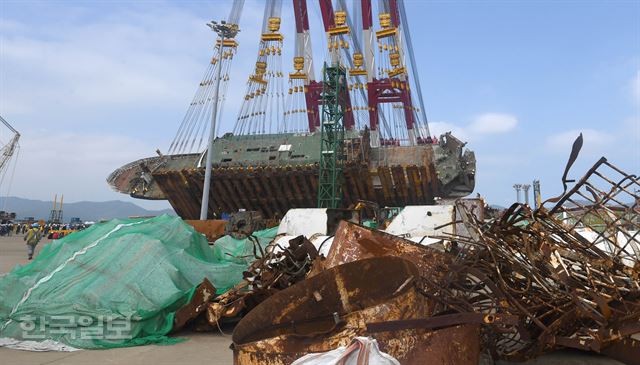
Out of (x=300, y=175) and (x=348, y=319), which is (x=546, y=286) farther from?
(x=300, y=175)

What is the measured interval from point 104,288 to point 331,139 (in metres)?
22.8

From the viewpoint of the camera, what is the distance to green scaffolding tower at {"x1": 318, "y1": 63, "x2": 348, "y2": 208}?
2712 centimetres

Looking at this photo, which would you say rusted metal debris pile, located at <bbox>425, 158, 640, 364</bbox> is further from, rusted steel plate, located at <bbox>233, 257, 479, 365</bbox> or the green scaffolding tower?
the green scaffolding tower

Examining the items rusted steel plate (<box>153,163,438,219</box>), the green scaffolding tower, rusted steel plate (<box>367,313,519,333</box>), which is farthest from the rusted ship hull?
rusted steel plate (<box>367,313,519,333</box>)

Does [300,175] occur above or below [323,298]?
above

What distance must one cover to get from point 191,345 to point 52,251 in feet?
9.20

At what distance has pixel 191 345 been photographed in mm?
5199

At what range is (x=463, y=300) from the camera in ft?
9.45

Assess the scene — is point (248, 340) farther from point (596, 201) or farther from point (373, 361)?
point (596, 201)

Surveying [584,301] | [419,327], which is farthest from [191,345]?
[584,301]

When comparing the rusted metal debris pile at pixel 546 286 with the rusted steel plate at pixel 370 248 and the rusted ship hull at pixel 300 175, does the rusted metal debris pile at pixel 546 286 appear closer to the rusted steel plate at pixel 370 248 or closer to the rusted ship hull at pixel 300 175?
the rusted steel plate at pixel 370 248

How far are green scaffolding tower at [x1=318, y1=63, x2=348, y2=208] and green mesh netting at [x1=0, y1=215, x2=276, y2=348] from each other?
20.3 metres

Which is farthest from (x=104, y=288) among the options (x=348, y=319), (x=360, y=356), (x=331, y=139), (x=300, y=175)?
(x=300, y=175)

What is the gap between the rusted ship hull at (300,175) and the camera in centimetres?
2811
